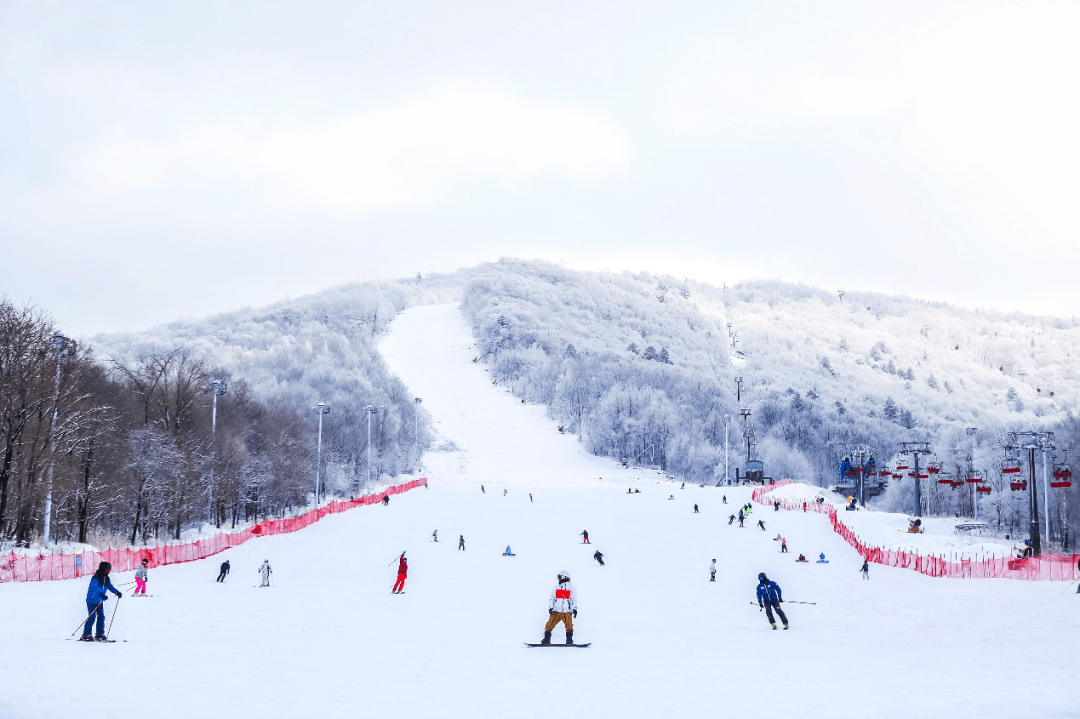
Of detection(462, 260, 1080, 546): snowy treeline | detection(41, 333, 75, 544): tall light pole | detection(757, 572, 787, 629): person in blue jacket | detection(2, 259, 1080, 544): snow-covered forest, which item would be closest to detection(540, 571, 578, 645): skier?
detection(757, 572, 787, 629): person in blue jacket

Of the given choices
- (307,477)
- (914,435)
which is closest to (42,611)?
(307,477)

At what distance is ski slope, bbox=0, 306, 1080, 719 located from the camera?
11078 mm

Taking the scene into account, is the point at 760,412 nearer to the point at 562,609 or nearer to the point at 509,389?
the point at 509,389

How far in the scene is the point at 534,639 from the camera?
17.8 meters

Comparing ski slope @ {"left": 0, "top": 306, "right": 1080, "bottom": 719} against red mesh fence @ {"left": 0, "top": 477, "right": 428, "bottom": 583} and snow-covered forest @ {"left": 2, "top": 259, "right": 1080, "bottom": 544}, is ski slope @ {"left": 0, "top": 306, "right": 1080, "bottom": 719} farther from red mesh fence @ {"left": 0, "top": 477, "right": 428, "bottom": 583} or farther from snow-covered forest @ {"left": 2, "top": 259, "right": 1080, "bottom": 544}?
snow-covered forest @ {"left": 2, "top": 259, "right": 1080, "bottom": 544}

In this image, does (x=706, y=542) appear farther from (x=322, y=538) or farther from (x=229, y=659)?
(x=229, y=659)

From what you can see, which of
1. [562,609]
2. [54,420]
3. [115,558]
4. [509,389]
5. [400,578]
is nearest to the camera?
[562,609]

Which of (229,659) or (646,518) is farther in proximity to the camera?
(646,518)

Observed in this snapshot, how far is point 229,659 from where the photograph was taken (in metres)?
14.2

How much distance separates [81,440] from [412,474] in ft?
195

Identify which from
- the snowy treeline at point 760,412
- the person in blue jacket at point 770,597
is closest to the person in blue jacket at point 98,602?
the person in blue jacket at point 770,597

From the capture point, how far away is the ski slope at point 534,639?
36.3 feet

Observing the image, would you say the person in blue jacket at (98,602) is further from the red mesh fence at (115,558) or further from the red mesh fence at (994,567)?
the red mesh fence at (994,567)

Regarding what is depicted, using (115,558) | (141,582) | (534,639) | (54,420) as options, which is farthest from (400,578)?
(54,420)
